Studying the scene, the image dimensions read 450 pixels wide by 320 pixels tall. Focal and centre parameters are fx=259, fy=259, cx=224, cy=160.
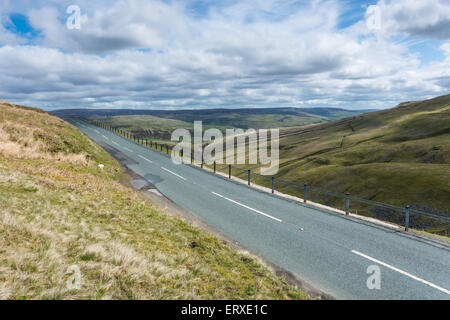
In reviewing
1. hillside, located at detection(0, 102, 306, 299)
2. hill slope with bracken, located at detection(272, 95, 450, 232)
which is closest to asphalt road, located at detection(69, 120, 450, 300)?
hillside, located at detection(0, 102, 306, 299)

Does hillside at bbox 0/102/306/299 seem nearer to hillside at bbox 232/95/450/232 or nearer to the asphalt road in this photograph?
the asphalt road

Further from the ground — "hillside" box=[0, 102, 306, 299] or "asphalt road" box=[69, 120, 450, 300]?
"hillside" box=[0, 102, 306, 299]

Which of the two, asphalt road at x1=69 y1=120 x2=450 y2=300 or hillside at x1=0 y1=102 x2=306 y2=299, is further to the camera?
asphalt road at x1=69 y1=120 x2=450 y2=300

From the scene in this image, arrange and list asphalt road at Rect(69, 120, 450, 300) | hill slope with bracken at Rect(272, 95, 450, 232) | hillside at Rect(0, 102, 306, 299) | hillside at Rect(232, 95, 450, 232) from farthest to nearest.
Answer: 1. hill slope with bracken at Rect(272, 95, 450, 232)
2. hillside at Rect(232, 95, 450, 232)
3. asphalt road at Rect(69, 120, 450, 300)
4. hillside at Rect(0, 102, 306, 299)

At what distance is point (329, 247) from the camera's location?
9.29 metres

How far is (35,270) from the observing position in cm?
443

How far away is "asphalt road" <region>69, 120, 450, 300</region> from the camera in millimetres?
6926

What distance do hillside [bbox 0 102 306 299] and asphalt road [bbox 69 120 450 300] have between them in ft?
5.27

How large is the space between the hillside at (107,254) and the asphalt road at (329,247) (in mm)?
1606

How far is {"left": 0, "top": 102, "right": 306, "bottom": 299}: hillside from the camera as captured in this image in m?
4.41

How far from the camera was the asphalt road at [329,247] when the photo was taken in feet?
22.7

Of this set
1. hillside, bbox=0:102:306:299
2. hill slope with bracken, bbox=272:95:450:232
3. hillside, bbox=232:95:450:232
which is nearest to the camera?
hillside, bbox=0:102:306:299

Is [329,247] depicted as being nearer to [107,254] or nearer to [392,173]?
[107,254]
